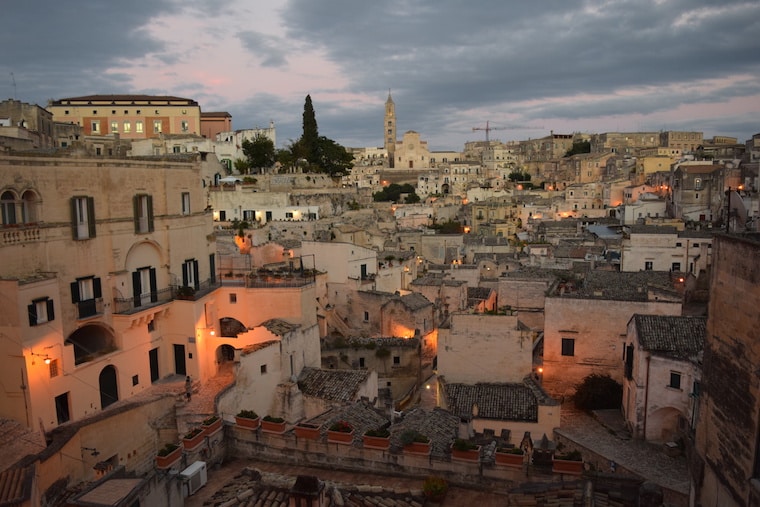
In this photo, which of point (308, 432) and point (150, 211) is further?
point (150, 211)

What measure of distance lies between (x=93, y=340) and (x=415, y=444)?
13901 millimetres

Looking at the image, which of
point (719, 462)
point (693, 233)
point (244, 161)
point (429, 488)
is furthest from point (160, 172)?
point (244, 161)

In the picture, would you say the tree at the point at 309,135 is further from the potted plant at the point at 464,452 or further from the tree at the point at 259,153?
the potted plant at the point at 464,452

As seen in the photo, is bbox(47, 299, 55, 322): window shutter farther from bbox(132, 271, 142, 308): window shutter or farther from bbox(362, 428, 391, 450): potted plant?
bbox(362, 428, 391, 450): potted plant

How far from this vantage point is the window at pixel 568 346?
917 inches

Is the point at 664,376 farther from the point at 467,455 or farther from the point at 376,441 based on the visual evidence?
the point at 376,441

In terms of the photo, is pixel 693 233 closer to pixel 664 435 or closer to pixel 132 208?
pixel 664 435

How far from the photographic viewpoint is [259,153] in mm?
58500

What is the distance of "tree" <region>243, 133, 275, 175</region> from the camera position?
192ft

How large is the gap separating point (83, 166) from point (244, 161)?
4272 cm

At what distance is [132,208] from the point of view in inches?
779

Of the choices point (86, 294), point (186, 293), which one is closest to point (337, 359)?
point (186, 293)

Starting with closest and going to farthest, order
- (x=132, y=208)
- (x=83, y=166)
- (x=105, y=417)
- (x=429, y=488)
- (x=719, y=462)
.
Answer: (x=429, y=488) < (x=719, y=462) < (x=105, y=417) < (x=83, y=166) < (x=132, y=208)

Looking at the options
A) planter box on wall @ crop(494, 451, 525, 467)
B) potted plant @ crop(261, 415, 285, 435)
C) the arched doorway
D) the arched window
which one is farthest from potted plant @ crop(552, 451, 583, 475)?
the arched window
